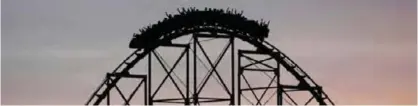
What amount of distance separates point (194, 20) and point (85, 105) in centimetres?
472

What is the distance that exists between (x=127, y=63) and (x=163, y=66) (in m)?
1.29

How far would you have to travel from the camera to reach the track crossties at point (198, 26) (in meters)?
44.5

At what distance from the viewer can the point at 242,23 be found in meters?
45.0

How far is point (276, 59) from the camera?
45.8 m

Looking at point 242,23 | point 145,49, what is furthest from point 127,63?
point 242,23

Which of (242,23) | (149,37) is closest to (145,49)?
(149,37)

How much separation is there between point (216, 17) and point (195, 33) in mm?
940

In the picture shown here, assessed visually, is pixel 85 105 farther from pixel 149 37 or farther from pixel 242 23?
pixel 242 23

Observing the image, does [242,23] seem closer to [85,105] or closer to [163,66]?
[163,66]

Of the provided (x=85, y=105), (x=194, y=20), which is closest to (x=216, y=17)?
(x=194, y=20)

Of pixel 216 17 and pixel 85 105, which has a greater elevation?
pixel 216 17

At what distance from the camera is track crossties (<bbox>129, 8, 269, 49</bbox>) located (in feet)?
146

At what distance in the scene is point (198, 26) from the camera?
1766 inches

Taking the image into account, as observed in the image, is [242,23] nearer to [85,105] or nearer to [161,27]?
[161,27]
